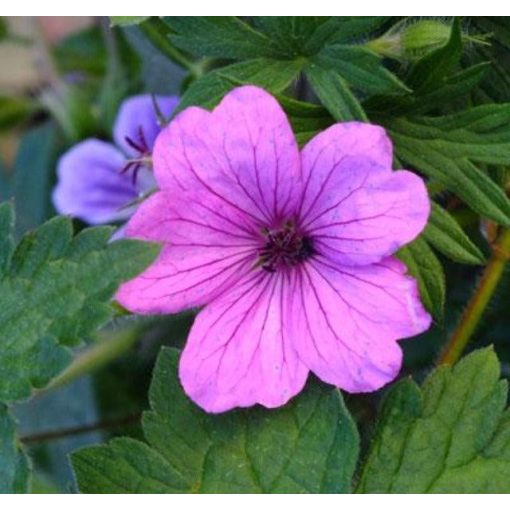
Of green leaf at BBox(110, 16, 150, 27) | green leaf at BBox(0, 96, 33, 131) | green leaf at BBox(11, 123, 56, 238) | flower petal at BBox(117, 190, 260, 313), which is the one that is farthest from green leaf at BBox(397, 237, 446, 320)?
green leaf at BBox(0, 96, 33, 131)

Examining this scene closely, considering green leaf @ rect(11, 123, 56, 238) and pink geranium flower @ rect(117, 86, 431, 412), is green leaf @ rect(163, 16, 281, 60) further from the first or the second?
green leaf @ rect(11, 123, 56, 238)

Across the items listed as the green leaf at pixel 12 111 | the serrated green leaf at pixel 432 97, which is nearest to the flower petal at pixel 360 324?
the serrated green leaf at pixel 432 97

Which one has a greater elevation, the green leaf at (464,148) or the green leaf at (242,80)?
the green leaf at (242,80)

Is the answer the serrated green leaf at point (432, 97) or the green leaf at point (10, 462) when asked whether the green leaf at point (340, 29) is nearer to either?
the serrated green leaf at point (432, 97)

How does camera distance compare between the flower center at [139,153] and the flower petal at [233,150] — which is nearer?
the flower petal at [233,150]

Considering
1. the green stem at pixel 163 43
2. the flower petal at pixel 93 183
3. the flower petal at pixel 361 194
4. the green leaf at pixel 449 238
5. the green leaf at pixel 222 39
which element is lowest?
the flower petal at pixel 93 183

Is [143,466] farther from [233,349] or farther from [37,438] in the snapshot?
[37,438]
